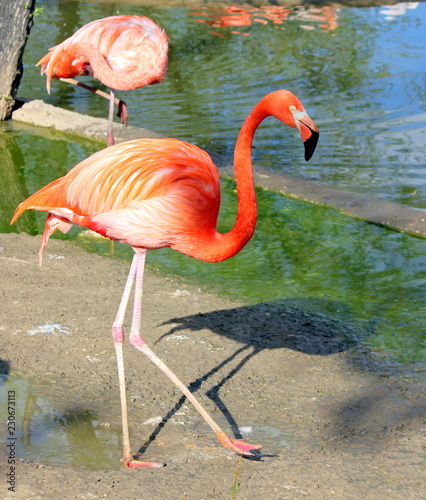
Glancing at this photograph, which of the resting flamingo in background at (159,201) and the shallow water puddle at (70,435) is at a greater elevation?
the resting flamingo in background at (159,201)

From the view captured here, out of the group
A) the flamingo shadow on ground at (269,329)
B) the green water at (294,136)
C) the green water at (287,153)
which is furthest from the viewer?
the green water at (294,136)

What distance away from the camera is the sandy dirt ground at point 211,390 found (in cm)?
284

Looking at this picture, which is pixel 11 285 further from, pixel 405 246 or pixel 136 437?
pixel 405 246

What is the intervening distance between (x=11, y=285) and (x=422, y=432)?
2.50 meters

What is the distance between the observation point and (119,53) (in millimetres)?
6293

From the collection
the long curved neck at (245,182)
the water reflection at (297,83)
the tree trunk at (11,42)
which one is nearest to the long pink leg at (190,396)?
the long curved neck at (245,182)

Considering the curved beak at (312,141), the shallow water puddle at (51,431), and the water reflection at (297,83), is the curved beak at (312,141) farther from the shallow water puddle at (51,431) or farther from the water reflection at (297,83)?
the water reflection at (297,83)

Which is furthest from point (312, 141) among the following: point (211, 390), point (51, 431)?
point (51, 431)

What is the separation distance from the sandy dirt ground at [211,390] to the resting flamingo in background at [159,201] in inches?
9.2

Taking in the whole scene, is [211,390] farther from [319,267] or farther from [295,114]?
[319,267]

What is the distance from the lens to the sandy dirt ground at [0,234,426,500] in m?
2.84

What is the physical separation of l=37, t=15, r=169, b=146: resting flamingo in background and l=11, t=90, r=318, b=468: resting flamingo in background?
9.32 ft

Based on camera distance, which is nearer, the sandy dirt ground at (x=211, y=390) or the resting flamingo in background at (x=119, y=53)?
the sandy dirt ground at (x=211, y=390)

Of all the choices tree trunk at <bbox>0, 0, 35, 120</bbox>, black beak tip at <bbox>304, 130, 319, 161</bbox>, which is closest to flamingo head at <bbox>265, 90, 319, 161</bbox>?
black beak tip at <bbox>304, 130, 319, 161</bbox>
